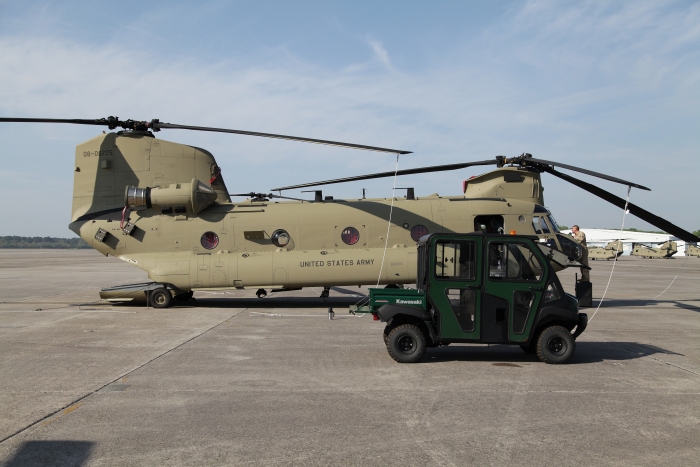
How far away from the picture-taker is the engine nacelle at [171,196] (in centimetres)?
1569

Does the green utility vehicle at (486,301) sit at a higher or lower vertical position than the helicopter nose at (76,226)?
lower

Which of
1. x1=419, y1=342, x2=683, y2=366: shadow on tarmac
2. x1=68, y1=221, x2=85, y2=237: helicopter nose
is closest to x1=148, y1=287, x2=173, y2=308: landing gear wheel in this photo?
x1=68, y1=221, x2=85, y2=237: helicopter nose

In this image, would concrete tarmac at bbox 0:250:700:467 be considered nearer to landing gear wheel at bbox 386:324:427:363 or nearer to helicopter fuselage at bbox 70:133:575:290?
landing gear wheel at bbox 386:324:427:363

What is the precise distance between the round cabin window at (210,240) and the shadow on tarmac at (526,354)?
8.57 meters

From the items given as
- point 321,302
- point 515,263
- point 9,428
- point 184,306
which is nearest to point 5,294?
point 184,306

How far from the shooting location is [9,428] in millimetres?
5148

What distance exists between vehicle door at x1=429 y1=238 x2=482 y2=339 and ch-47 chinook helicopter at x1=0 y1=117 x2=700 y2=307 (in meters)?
6.61

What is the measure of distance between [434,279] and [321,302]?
928 centimetres

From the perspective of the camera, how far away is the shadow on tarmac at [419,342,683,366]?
27.6 feet

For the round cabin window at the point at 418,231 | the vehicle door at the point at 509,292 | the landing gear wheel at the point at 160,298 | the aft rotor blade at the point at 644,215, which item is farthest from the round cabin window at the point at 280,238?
the vehicle door at the point at 509,292

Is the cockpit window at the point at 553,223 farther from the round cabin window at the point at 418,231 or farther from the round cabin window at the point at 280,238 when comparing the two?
the round cabin window at the point at 280,238

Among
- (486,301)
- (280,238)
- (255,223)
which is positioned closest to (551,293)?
(486,301)

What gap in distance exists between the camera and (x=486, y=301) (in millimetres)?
7910

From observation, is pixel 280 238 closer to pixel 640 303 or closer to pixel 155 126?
pixel 155 126
